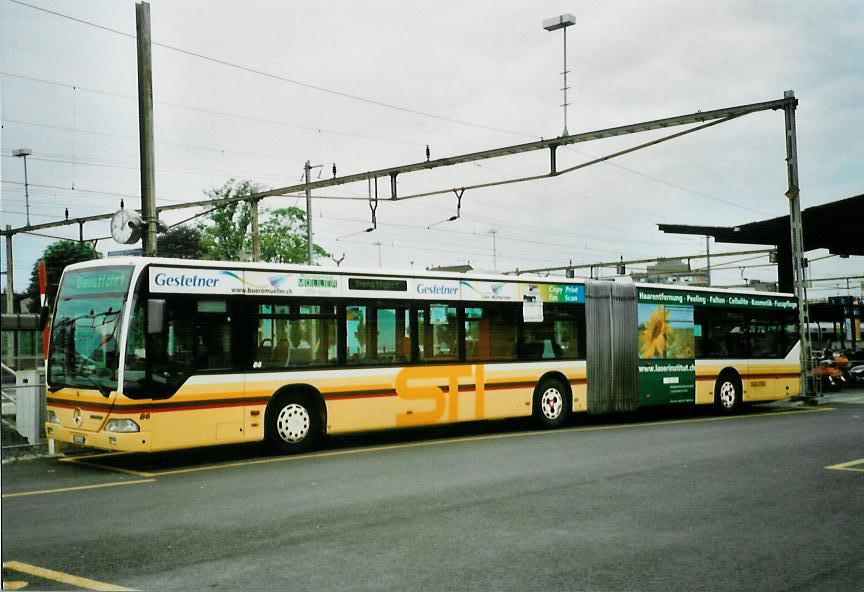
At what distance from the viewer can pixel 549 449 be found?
1316cm

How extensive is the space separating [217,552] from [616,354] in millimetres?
12298

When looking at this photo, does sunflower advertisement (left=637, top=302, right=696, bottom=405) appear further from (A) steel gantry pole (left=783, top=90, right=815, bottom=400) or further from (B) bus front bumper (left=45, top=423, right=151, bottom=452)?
(B) bus front bumper (left=45, top=423, right=151, bottom=452)

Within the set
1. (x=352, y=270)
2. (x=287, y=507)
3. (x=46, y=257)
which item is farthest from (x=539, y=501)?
(x=46, y=257)

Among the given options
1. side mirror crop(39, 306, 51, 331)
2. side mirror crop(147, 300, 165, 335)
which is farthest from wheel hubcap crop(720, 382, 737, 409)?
side mirror crop(39, 306, 51, 331)

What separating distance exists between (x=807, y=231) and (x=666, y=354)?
14.7 meters

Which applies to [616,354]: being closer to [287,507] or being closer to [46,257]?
[287,507]

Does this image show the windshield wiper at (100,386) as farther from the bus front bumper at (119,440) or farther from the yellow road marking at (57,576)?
the yellow road marking at (57,576)

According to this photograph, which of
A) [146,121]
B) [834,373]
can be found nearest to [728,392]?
[834,373]

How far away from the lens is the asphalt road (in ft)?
20.1

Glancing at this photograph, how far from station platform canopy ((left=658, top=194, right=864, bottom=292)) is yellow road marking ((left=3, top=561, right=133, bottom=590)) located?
2317 centimetres

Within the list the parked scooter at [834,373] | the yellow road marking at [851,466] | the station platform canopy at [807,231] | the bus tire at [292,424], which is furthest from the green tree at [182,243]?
the yellow road marking at [851,466]

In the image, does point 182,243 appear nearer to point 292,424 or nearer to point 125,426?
point 292,424

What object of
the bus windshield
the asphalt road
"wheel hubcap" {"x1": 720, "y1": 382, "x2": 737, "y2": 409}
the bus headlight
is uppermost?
the bus windshield

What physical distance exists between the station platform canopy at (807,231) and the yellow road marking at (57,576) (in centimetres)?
2317
